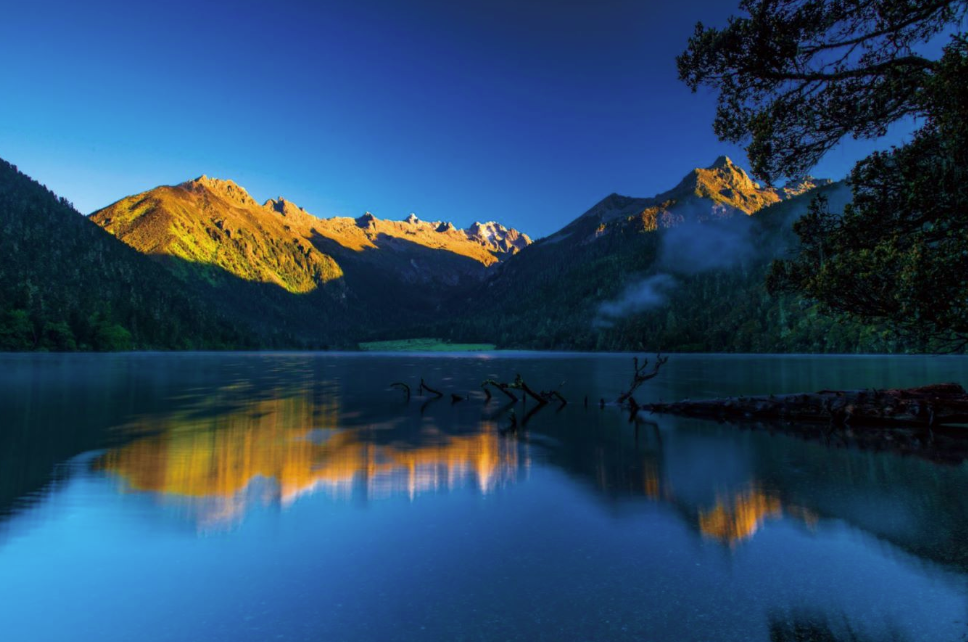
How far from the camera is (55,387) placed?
6091 centimetres

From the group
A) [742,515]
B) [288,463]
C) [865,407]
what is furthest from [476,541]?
[865,407]

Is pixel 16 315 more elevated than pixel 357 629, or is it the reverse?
pixel 16 315

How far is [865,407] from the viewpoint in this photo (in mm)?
33344

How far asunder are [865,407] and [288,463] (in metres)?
34.5

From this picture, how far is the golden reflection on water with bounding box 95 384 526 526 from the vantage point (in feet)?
63.0

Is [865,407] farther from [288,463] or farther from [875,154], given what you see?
[288,463]

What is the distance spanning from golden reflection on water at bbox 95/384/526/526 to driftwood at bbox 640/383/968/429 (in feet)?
62.2

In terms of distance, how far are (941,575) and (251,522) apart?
1762 centimetres

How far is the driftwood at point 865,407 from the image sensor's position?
3158 cm

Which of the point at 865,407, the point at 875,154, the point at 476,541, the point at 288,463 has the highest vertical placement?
the point at 875,154

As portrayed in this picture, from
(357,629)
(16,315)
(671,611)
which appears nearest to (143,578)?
(357,629)

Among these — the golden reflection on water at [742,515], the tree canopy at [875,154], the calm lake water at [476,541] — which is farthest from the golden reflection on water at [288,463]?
the tree canopy at [875,154]

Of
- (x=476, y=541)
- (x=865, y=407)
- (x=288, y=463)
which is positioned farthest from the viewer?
(x=865, y=407)

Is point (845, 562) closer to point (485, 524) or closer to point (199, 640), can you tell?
point (485, 524)
